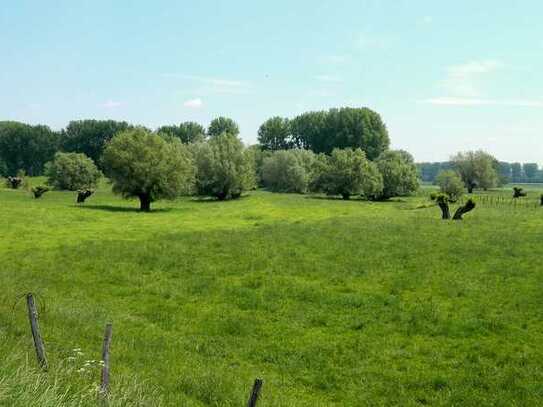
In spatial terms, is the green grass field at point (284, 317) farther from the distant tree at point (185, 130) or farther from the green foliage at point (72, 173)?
the distant tree at point (185, 130)

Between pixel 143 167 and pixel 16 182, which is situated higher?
pixel 143 167

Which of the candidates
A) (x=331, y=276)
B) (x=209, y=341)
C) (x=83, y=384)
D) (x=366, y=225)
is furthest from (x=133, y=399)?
(x=366, y=225)

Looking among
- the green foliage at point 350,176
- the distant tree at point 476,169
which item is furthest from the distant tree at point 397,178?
the distant tree at point 476,169

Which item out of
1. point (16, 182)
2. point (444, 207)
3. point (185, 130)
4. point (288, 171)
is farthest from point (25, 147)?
point (444, 207)

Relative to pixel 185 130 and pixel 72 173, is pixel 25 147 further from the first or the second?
pixel 72 173

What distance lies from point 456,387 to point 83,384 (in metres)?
9.78

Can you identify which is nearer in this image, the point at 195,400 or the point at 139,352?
the point at 195,400

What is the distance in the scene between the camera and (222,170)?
92312mm

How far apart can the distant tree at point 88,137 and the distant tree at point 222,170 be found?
280ft

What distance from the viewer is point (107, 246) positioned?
34.5 metres

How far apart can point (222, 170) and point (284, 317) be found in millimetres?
73210

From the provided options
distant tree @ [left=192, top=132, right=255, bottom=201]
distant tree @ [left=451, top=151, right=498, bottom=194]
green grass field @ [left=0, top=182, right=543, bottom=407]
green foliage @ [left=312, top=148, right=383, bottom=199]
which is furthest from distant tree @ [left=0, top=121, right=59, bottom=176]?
green grass field @ [left=0, top=182, right=543, bottom=407]

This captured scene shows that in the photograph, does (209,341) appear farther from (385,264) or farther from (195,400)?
(385,264)

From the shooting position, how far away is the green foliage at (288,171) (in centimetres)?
11575
